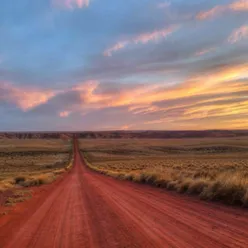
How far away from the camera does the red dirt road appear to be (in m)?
6.65

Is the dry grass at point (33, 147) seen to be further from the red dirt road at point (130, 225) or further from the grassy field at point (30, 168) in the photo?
the red dirt road at point (130, 225)

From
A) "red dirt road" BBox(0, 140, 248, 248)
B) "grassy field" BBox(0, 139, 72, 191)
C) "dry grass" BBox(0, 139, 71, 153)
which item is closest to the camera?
"red dirt road" BBox(0, 140, 248, 248)

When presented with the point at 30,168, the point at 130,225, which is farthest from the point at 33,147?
the point at 130,225

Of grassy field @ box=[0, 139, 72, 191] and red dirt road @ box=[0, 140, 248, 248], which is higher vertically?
red dirt road @ box=[0, 140, 248, 248]

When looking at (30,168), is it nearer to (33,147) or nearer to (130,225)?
(130,225)

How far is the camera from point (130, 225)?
8.29m

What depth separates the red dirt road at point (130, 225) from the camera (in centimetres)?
665

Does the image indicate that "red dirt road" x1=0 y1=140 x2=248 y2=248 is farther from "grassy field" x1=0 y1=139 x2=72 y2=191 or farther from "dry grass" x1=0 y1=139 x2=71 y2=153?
"dry grass" x1=0 y1=139 x2=71 y2=153

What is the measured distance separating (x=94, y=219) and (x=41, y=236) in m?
2.00

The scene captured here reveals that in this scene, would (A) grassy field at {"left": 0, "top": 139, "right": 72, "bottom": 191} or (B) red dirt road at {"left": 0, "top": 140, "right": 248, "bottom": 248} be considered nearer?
(B) red dirt road at {"left": 0, "top": 140, "right": 248, "bottom": 248}

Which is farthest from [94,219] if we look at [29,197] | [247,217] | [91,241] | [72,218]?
[29,197]

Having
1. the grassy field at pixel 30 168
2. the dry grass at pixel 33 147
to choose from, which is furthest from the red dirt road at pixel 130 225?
the dry grass at pixel 33 147

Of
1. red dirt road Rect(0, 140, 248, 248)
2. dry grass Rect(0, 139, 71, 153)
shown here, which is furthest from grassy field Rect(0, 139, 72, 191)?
dry grass Rect(0, 139, 71, 153)

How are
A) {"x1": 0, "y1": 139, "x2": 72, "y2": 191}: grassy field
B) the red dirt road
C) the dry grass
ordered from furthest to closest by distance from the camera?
the dry grass
{"x1": 0, "y1": 139, "x2": 72, "y2": 191}: grassy field
the red dirt road
